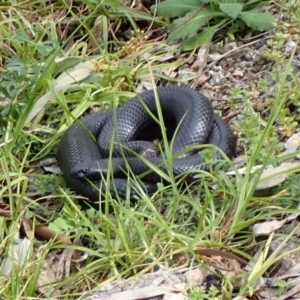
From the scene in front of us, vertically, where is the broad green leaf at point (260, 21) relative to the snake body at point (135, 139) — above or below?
above

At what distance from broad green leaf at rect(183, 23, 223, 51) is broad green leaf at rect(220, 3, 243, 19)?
0.15 metres

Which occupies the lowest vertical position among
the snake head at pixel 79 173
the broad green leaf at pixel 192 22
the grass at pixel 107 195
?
the snake head at pixel 79 173

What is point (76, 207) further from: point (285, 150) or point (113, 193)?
point (285, 150)

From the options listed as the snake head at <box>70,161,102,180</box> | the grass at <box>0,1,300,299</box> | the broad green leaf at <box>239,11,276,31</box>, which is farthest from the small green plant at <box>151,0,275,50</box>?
the snake head at <box>70,161,102,180</box>

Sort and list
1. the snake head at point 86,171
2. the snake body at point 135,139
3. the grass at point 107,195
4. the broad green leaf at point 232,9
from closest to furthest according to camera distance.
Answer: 1. the grass at point 107,195
2. the snake body at point 135,139
3. the snake head at point 86,171
4. the broad green leaf at point 232,9

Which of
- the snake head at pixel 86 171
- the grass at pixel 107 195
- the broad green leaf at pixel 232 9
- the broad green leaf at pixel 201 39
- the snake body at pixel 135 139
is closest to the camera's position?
the grass at pixel 107 195

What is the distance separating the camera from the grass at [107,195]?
3.55 m

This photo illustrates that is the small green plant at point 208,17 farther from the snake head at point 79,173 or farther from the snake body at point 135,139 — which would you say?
the snake head at point 79,173

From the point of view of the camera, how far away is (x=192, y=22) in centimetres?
534

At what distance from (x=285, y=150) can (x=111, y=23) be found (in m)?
2.06

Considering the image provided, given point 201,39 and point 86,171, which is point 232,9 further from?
point 86,171

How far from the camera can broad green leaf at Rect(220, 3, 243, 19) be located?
208 inches

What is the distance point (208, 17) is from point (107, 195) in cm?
200

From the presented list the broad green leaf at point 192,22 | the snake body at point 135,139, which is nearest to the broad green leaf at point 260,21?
A: the broad green leaf at point 192,22
